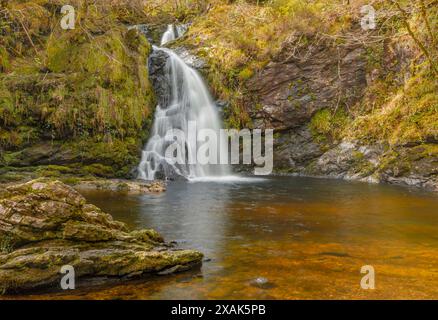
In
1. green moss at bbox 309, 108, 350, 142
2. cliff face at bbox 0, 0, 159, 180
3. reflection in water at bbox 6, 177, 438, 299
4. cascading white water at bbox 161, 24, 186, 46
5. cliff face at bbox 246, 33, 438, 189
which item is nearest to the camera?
reflection in water at bbox 6, 177, 438, 299

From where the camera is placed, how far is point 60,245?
487cm

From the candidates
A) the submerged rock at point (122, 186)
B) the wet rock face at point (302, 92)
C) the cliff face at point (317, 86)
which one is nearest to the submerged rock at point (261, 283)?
the submerged rock at point (122, 186)

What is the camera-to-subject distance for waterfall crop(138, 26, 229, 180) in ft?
51.3

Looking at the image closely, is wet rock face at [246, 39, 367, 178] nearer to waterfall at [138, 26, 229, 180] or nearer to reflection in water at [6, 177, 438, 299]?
waterfall at [138, 26, 229, 180]

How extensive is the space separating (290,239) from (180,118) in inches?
448

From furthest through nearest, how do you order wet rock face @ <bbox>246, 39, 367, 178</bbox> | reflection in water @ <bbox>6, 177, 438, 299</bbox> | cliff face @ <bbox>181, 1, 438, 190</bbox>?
wet rock face @ <bbox>246, 39, 367, 178</bbox>
cliff face @ <bbox>181, 1, 438, 190</bbox>
reflection in water @ <bbox>6, 177, 438, 299</bbox>

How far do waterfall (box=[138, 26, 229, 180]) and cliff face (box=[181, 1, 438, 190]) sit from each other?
807mm

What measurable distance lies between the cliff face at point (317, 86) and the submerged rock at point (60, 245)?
38.4ft

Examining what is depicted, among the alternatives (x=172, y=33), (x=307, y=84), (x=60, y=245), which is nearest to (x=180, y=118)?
(x=307, y=84)

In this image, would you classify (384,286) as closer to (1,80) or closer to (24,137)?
(24,137)

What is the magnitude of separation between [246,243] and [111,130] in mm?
9913

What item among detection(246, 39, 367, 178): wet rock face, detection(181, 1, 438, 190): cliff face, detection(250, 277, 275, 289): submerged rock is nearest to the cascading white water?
detection(181, 1, 438, 190): cliff face

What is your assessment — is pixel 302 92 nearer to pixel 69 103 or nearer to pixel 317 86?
pixel 317 86

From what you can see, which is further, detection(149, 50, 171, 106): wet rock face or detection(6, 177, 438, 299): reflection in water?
detection(149, 50, 171, 106): wet rock face
